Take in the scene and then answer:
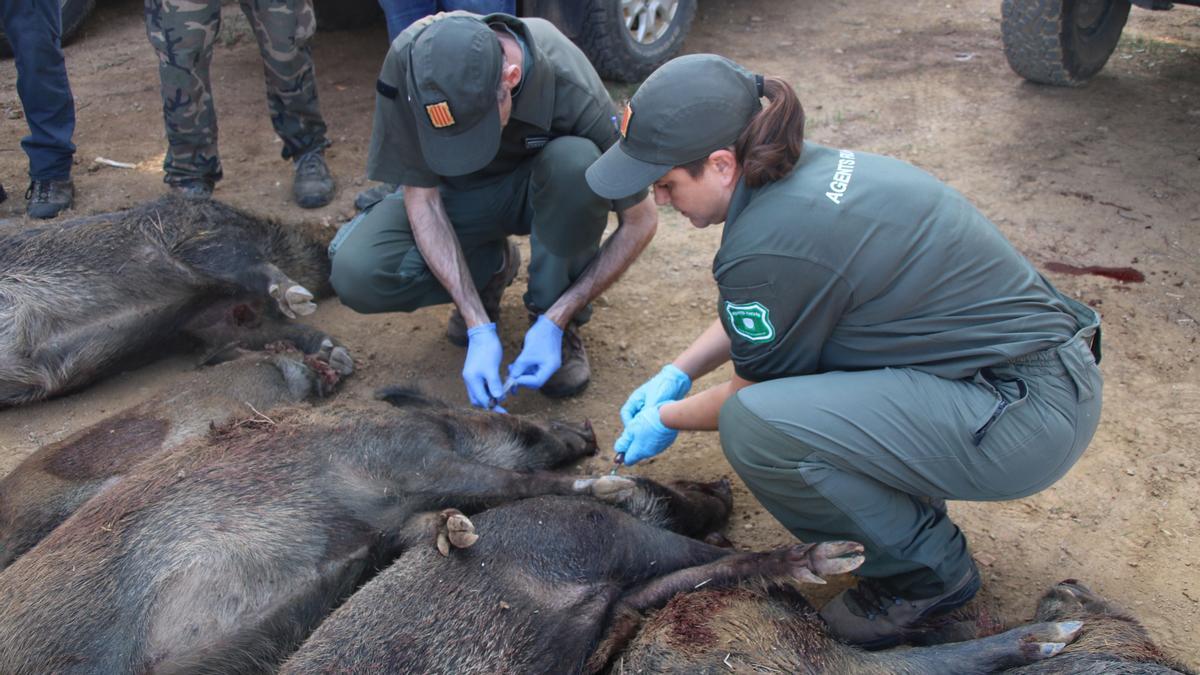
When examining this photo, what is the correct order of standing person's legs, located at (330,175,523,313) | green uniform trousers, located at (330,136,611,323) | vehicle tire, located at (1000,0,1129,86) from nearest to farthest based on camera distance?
green uniform trousers, located at (330,136,611,323), standing person's legs, located at (330,175,523,313), vehicle tire, located at (1000,0,1129,86)

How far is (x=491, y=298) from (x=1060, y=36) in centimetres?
411

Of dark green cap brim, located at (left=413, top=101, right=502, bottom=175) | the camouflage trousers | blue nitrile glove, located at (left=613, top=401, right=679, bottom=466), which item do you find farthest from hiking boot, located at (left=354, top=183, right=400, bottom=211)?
blue nitrile glove, located at (left=613, top=401, right=679, bottom=466)

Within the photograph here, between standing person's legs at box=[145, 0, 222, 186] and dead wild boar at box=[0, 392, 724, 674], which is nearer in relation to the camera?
dead wild boar at box=[0, 392, 724, 674]

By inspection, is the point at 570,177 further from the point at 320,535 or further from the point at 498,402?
the point at 320,535

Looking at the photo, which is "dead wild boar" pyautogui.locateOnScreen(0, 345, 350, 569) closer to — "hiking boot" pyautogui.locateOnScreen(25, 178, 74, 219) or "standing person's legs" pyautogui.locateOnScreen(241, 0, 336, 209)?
"standing person's legs" pyautogui.locateOnScreen(241, 0, 336, 209)

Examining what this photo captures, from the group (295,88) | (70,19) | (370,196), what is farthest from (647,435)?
(70,19)

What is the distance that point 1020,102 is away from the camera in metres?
6.30

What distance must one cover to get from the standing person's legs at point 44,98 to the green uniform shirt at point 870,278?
4.43m

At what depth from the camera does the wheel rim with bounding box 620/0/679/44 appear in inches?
258

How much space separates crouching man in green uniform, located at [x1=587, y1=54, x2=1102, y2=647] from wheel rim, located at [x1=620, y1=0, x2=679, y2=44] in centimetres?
405

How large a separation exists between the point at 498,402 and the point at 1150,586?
7.86 feet

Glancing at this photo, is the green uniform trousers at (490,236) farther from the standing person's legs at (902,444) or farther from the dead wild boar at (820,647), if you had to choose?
the dead wild boar at (820,647)

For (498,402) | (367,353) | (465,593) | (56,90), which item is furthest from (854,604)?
(56,90)

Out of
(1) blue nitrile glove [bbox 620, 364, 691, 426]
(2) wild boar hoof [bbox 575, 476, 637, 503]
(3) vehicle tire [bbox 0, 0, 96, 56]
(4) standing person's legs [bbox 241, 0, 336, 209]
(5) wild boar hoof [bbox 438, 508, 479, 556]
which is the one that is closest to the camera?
(5) wild boar hoof [bbox 438, 508, 479, 556]
